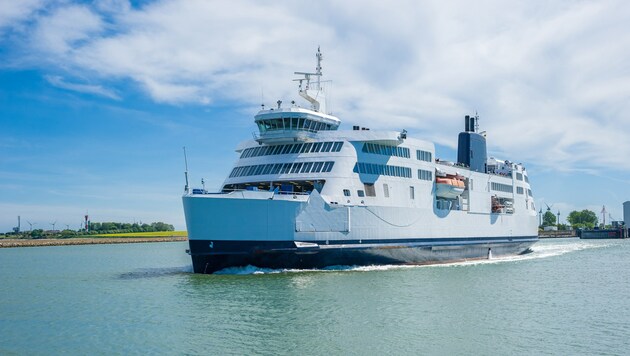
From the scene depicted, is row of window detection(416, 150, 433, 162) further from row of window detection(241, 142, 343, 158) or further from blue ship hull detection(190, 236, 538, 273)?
row of window detection(241, 142, 343, 158)

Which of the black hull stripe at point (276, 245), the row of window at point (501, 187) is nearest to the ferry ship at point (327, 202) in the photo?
the black hull stripe at point (276, 245)

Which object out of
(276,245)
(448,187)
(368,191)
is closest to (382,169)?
(368,191)

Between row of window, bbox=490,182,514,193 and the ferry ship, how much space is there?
12.3ft

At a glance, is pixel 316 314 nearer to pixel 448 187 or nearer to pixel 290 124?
pixel 290 124

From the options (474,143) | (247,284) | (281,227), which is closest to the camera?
(247,284)

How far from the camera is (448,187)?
36.4m

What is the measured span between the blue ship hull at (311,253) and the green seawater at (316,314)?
555 mm

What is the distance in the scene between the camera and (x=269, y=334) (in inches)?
605

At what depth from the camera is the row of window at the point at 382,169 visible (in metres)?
30.7

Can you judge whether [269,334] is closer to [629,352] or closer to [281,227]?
[629,352]

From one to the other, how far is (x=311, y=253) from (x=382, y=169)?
7.46 meters

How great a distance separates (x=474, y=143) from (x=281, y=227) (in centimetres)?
2398

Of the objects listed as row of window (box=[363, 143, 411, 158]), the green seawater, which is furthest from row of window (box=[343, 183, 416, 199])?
the green seawater

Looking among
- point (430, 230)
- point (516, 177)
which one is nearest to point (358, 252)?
point (430, 230)
